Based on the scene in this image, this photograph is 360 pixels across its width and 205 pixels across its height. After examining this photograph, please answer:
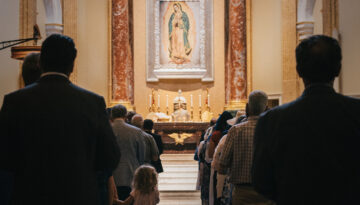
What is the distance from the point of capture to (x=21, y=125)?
2.24 m

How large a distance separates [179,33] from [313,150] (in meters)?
14.5

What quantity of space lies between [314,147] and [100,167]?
991mm

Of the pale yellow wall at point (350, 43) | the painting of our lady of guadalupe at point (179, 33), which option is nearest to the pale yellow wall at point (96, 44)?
the painting of our lady of guadalupe at point (179, 33)

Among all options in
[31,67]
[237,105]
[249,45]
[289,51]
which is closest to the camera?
[31,67]

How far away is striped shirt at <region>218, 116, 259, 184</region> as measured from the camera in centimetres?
396

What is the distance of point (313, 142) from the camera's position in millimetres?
2033

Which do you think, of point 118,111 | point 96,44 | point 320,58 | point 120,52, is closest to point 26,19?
point 118,111

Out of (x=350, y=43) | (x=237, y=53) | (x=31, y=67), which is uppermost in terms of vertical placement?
(x=237, y=53)

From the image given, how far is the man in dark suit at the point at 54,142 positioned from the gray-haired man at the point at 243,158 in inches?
71.4

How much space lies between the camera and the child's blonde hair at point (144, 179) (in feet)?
16.1

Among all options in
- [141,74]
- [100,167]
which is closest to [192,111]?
[141,74]

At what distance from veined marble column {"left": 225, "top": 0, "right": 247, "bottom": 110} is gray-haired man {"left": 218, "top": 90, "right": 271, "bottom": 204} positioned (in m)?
11.3

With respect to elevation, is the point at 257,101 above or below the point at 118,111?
above

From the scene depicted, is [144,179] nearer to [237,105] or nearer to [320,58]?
[320,58]
